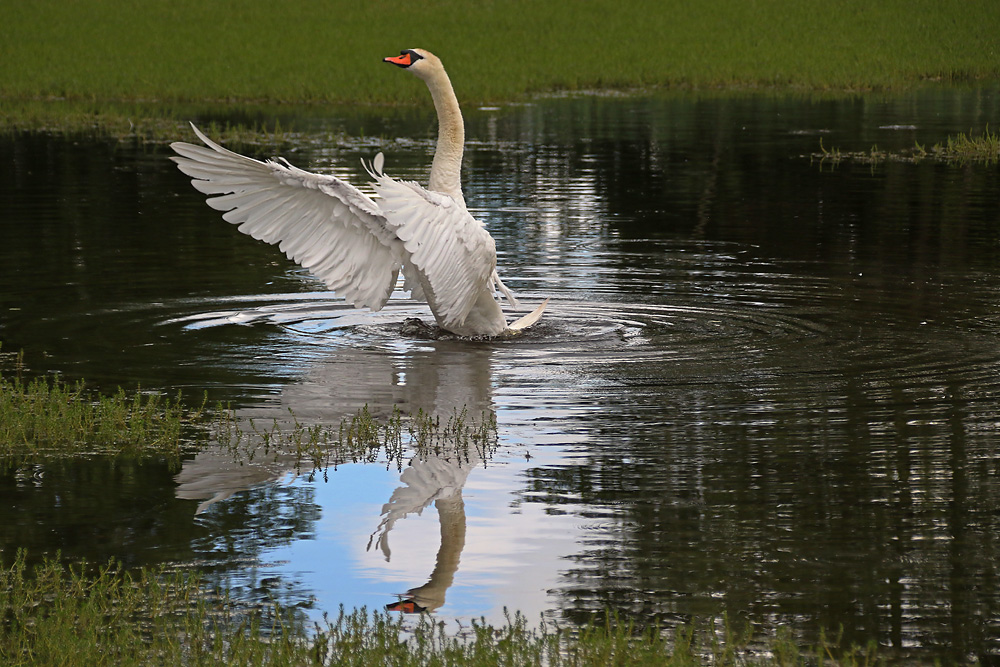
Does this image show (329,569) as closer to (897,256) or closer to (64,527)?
(64,527)

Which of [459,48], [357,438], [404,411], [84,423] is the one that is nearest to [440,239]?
[404,411]

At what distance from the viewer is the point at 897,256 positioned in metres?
16.0

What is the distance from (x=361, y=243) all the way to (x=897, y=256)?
23.3ft

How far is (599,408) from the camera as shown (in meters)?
9.40

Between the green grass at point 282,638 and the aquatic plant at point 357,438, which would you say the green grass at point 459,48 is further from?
the green grass at point 282,638

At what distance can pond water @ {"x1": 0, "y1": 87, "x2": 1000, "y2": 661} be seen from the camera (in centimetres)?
641

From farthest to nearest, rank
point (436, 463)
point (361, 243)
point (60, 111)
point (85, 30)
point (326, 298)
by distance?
point (85, 30)
point (60, 111)
point (326, 298)
point (361, 243)
point (436, 463)

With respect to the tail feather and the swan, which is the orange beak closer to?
the swan

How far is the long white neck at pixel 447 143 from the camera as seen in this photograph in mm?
11289

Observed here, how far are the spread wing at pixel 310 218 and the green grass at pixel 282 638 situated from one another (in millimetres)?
4912

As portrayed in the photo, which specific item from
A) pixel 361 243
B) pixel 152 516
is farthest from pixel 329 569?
pixel 361 243

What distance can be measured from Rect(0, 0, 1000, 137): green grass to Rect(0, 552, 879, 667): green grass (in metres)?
28.7

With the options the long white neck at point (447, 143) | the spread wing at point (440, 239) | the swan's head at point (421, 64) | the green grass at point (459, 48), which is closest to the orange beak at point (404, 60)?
the swan's head at point (421, 64)

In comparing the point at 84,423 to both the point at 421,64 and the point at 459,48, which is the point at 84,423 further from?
the point at 459,48
